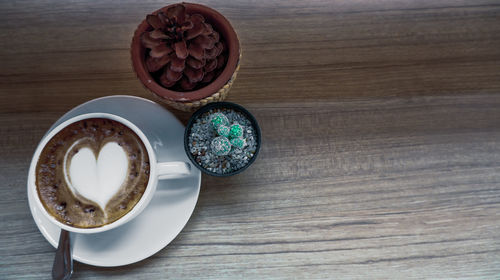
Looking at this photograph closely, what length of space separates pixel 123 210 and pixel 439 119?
63 centimetres

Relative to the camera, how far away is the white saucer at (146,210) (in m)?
0.71

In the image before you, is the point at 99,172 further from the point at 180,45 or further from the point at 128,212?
the point at 180,45

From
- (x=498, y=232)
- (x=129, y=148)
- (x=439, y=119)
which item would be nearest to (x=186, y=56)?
(x=129, y=148)

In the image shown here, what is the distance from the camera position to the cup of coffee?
648mm

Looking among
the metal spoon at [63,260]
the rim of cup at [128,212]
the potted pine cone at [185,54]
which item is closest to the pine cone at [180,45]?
the potted pine cone at [185,54]

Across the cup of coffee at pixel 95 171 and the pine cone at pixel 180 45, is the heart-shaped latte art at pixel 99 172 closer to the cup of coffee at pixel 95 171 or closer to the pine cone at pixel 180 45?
the cup of coffee at pixel 95 171

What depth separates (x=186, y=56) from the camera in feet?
2.01

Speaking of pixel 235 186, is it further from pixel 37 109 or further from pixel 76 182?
pixel 37 109

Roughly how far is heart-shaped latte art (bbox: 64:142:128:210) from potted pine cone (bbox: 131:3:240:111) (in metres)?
0.13

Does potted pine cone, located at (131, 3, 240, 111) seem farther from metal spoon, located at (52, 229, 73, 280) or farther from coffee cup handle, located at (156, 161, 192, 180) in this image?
metal spoon, located at (52, 229, 73, 280)

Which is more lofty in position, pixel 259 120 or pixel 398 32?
pixel 398 32

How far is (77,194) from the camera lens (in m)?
0.65

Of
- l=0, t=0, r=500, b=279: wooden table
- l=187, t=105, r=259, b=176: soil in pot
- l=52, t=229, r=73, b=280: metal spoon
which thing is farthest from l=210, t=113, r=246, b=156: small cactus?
l=52, t=229, r=73, b=280: metal spoon

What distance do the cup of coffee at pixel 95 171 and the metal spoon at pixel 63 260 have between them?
6cm
